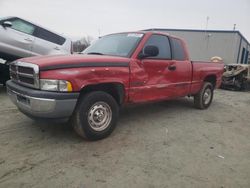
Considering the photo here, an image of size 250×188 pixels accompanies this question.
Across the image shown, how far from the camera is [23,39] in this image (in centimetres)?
760

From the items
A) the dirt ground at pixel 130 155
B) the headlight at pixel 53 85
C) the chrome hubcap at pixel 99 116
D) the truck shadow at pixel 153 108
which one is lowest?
the truck shadow at pixel 153 108

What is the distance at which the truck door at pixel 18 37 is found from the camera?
723 centimetres

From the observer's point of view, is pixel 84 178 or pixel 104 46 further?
pixel 104 46

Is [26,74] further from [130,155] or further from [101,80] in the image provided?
[130,155]

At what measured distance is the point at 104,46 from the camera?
5.08 metres

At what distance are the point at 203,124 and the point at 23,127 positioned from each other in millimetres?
3795

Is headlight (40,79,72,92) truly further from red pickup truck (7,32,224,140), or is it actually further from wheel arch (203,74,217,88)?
wheel arch (203,74,217,88)

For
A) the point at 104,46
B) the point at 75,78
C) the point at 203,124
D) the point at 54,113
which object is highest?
the point at 104,46

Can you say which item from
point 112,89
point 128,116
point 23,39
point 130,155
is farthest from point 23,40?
point 130,155

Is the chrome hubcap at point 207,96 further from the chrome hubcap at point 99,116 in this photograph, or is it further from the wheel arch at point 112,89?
the chrome hubcap at point 99,116

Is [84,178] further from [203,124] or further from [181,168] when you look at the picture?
[203,124]

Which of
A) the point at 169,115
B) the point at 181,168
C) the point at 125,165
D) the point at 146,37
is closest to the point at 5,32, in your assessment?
the point at 146,37

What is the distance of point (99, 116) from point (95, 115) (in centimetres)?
9

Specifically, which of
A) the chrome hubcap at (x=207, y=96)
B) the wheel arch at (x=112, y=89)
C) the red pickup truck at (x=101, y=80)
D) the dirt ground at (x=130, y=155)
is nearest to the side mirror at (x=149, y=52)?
the red pickup truck at (x=101, y=80)
